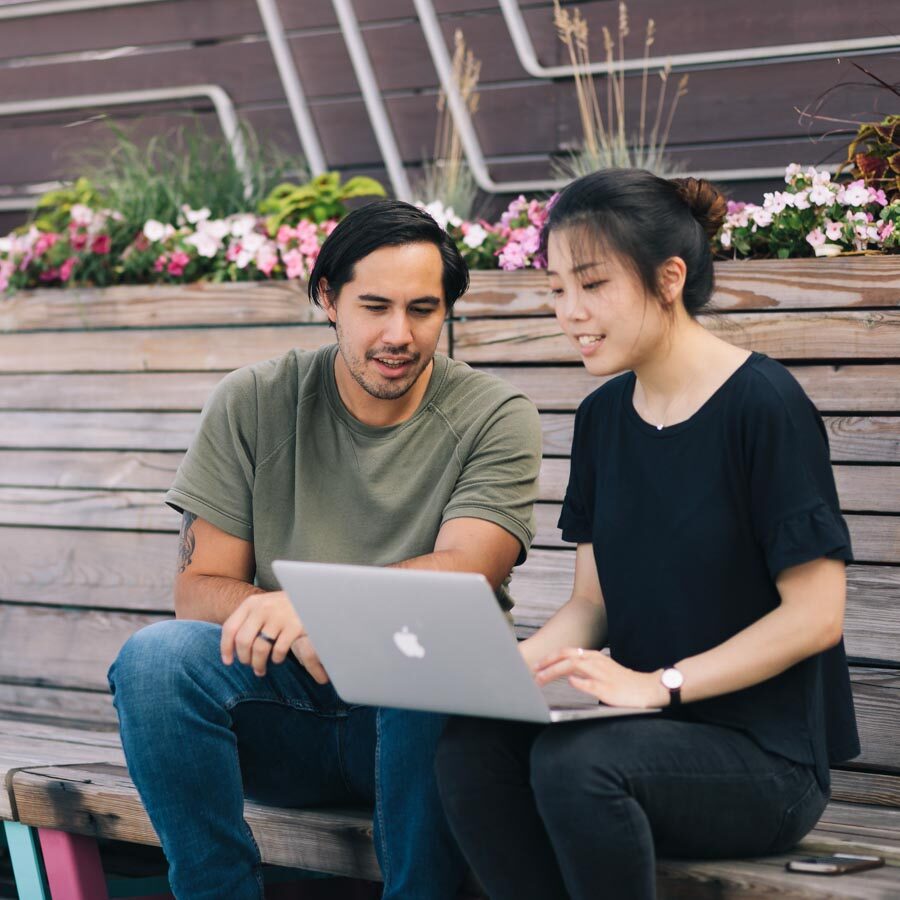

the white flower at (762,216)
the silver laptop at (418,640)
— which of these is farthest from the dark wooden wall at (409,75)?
the silver laptop at (418,640)

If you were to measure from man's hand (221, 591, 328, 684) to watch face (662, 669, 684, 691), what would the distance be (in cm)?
55

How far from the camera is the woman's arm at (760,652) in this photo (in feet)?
5.78

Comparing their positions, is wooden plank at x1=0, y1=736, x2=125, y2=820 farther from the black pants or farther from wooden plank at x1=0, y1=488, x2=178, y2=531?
the black pants

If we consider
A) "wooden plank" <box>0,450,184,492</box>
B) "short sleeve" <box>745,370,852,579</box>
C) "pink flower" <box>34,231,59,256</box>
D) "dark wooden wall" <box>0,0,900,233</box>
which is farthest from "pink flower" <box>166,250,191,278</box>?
"short sleeve" <box>745,370,852,579</box>

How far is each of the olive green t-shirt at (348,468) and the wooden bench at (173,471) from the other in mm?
461

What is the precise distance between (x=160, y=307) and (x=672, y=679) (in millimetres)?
2135

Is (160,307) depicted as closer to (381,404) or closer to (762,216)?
(381,404)

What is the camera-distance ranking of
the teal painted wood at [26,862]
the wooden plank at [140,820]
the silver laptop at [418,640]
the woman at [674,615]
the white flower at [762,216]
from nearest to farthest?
the silver laptop at [418,640], the woman at [674,615], the wooden plank at [140,820], the teal painted wood at [26,862], the white flower at [762,216]

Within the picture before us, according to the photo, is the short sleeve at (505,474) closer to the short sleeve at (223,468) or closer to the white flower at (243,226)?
the short sleeve at (223,468)

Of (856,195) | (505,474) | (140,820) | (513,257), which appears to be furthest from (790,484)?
(513,257)

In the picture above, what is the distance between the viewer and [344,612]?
1.76 m

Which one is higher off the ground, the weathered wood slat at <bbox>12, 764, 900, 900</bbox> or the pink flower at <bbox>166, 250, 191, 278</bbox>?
the pink flower at <bbox>166, 250, 191, 278</bbox>

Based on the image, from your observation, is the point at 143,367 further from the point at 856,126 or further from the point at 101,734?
the point at 856,126

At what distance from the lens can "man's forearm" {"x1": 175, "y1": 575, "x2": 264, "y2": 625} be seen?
7.48 ft
